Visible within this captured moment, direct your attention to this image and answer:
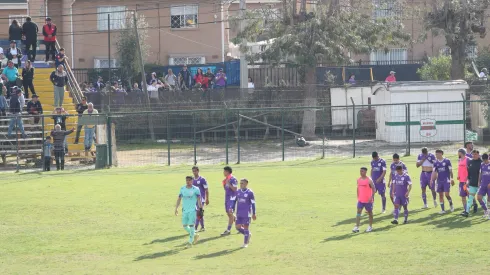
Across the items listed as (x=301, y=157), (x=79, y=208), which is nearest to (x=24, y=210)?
(x=79, y=208)

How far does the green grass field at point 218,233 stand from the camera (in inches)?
718

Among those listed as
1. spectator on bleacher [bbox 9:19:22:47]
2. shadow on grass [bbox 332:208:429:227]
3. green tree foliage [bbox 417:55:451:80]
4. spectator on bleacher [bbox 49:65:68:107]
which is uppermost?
spectator on bleacher [bbox 9:19:22:47]

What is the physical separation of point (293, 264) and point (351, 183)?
11.8 meters

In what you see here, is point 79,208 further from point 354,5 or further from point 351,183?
point 354,5

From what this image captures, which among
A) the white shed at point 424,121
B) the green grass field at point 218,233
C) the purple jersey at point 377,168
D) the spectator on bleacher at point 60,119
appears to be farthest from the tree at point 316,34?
the purple jersey at point 377,168

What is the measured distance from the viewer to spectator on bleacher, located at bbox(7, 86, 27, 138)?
117ft

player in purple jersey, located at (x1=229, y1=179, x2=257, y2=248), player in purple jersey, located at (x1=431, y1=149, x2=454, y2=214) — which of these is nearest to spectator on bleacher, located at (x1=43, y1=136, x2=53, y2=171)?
player in purple jersey, located at (x1=229, y1=179, x2=257, y2=248)

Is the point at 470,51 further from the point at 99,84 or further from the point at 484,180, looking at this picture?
the point at 484,180

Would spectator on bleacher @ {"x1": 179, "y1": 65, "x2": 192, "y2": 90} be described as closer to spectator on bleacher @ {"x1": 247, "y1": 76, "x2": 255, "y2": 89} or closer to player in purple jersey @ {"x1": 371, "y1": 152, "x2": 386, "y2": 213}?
spectator on bleacher @ {"x1": 247, "y1": 76, "x2": 255, "y2": 89}

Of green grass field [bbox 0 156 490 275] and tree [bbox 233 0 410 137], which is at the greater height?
tree [bbox 233 0 410 137]

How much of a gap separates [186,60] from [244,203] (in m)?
35.8

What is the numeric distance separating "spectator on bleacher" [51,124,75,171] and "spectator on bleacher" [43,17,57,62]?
7272mm

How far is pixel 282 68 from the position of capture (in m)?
48.4

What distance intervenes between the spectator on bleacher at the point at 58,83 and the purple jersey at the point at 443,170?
19803 millimetres
